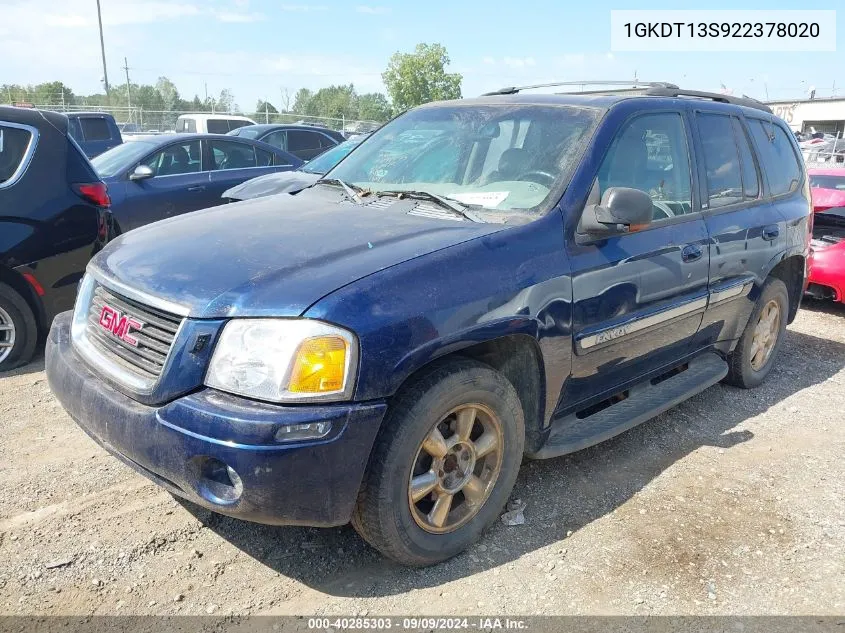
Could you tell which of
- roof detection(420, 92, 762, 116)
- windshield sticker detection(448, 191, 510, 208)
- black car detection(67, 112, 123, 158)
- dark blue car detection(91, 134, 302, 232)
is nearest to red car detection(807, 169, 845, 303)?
roof detection(420, 92, 762, 116)

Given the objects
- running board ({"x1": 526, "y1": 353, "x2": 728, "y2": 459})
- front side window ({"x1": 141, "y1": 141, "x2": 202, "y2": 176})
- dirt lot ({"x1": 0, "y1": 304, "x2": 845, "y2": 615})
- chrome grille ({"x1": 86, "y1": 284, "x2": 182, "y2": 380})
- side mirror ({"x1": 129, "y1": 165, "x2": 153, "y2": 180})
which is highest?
front side window ({"x1": 141, "y1": 141, "x2": 202, "y2": 176})

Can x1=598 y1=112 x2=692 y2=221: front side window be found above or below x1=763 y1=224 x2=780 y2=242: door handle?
above

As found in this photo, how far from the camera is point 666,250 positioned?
3490mm

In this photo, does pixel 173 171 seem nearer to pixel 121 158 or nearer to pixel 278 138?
pixel 121 158

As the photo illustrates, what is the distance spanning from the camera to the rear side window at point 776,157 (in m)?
4.55

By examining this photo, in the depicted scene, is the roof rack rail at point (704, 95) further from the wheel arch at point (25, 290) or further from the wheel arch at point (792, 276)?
the wheel arch at point (25, 290)

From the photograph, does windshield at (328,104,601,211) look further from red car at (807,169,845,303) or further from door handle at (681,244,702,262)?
red car at (807,169,845,303)

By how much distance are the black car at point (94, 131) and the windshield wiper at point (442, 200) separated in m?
13.5

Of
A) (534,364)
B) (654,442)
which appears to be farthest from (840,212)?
(534,364)

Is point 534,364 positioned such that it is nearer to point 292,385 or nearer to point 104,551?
point 292,385

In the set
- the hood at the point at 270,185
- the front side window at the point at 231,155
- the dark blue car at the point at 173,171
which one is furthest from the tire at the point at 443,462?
the front side window at the point at 231,155

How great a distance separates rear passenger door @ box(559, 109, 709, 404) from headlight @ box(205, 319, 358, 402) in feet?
3.88

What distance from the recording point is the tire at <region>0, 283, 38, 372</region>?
4648 mm

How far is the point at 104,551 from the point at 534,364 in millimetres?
1949
